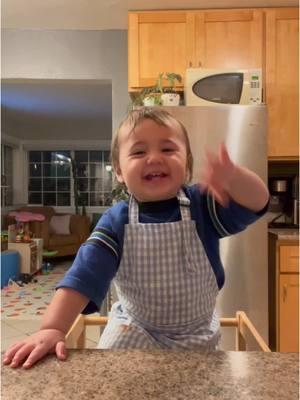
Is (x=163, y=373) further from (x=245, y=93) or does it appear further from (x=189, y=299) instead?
(x=245, y=93)

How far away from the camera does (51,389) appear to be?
1.24 feet

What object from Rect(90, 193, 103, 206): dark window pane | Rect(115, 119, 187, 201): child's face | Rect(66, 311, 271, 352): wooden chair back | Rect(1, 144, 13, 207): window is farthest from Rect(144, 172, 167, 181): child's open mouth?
Rect(90, 193, 103, 206): dark window pane

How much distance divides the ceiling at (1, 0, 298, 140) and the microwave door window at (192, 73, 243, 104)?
49 centimetres

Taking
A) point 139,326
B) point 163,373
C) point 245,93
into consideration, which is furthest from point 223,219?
point 245,93

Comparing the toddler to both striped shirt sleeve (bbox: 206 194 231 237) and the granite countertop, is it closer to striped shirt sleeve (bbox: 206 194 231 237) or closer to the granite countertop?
striped shirt sleeve (bbox: 206 194 231 237)

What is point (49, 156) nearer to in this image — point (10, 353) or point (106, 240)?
point (106, 240)

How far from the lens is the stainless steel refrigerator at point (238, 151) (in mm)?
2123

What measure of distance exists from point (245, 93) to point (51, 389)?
6.92 feet

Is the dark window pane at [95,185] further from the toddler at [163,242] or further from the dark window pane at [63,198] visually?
the toddler at [163,242]

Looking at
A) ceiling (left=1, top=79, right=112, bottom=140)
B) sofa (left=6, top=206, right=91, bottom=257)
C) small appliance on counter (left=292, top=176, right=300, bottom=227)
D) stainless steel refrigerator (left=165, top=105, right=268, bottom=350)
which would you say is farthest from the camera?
sofa (left=6, top=206, right=91, bottom=257)

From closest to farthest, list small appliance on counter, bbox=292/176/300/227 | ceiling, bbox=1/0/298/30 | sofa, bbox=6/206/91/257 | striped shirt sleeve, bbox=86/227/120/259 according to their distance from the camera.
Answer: striped shirt sleeve, bbox=86/227/120/259
ceiling, bbox=1/0/298/30
small appliance on counter, bbox=292/176/300/227
sofa, bbox=6/206/91/257

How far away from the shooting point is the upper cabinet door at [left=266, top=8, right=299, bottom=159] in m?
2.44

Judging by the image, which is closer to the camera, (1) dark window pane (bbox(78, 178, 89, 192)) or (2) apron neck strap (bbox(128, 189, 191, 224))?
(2) apron neck strap (bbox(128, 189, 191, 224))

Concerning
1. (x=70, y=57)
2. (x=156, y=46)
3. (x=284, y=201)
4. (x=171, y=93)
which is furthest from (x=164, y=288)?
(x=70, y=57)
